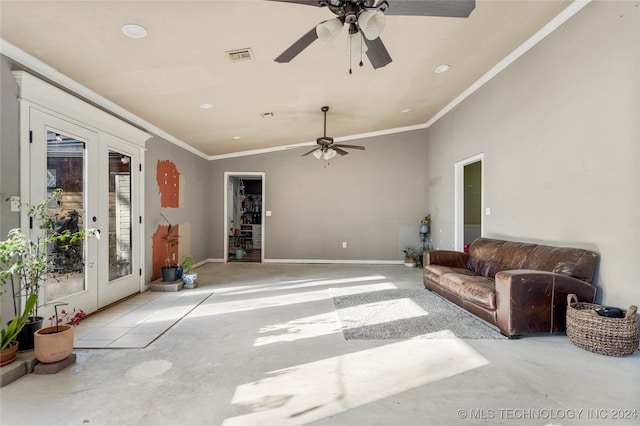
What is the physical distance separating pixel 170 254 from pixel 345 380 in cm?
445

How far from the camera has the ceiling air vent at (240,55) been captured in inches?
117

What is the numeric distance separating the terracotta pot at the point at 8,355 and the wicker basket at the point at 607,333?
4.41m

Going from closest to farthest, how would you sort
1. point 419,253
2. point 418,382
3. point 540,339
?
point 418,382, point 540,339, point 419,253

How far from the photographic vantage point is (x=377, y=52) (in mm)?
2369

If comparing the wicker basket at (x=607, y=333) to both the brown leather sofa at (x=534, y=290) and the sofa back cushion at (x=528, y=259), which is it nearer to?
the brown leather sofa at (x=534, y=290)

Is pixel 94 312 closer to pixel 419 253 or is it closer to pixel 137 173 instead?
pixel 137 173

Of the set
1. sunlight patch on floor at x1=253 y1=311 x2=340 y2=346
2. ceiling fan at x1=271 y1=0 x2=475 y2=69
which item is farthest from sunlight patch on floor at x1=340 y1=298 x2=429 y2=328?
ceiling fan at x1=271 y1=0 x2=475 y2=69

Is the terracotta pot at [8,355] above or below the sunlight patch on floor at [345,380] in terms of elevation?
above

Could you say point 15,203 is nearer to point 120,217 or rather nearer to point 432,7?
point 120,217

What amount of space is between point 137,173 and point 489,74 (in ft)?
17.7

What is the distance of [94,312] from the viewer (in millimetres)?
3568

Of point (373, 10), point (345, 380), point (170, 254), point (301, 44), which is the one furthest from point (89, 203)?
point (373, 10)

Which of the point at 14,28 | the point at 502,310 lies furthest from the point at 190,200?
the point at 502,310

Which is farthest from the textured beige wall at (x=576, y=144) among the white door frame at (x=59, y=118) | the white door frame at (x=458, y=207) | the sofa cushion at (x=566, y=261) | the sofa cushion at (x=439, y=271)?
the white door frame at (x=59, y=118)
